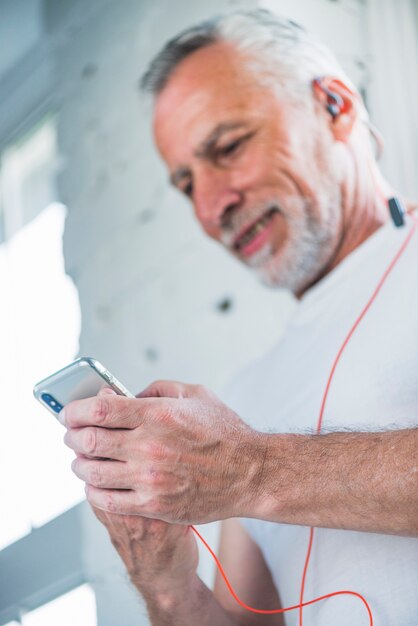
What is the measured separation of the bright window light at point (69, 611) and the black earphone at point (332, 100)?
3.14 feet

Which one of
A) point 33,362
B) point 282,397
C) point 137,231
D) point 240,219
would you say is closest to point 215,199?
point 240,219

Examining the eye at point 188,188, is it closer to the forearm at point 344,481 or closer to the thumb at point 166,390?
the thumb at point 166,390

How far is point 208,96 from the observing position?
1381 millimetres

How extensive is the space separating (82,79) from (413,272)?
52.8 inches

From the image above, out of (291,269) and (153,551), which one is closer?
(153,551)

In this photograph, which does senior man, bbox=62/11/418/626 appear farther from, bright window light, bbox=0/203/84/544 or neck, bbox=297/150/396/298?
bright window light, bbox=0/203/84/544

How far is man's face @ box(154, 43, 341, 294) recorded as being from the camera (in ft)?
4.20

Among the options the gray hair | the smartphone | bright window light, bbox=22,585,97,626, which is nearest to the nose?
the gray hair

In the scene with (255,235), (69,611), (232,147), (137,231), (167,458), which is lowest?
(69,611)

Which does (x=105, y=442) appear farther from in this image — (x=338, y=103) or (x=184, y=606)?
(x=338, y=103)

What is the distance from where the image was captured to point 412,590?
32.9 inches

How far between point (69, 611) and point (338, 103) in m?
1.02

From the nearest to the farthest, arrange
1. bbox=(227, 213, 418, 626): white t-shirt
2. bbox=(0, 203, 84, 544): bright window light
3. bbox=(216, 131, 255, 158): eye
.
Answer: bbox=(227, 213, 418, 626): white t-shirt → bbox=(216, 131, 255, 158): eye → bbox=(0, 203, 84, 544): bright window light

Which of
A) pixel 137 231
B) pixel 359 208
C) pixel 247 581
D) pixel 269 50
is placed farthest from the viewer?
pixel 137 231
